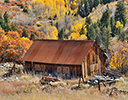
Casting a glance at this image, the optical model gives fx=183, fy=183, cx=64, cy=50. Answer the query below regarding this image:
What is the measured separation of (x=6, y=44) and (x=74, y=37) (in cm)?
6513

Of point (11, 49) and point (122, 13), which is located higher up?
point (122, 13)

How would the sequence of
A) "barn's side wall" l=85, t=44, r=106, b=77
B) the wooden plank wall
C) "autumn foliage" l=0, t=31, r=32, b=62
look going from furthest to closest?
"autumn foliage" l=0, t=31, r=32, b=62 < "barn's side wall" l=85, t=44, r=106, b=77 < the wooden plank wall

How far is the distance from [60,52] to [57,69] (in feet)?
9.31

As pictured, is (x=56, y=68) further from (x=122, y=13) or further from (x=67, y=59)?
(x=122, y=13)

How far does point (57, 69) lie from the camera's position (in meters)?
25.2

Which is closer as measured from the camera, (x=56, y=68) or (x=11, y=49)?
(x=56, y=68)

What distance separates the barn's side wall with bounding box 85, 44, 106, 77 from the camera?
2509cm

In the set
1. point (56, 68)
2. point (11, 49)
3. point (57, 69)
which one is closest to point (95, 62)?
point (57, 69)

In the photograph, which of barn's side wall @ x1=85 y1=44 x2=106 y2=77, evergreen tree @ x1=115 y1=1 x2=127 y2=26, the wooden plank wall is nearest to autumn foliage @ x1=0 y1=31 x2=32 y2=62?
the wooden plank wall

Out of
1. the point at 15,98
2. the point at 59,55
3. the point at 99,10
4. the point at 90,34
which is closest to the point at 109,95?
the point at 15,98

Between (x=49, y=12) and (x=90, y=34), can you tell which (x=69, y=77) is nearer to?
(x=90, y=34)

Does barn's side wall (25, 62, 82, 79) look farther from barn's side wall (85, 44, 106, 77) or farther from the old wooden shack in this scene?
barn's side wall (85, 44, 106, 77)

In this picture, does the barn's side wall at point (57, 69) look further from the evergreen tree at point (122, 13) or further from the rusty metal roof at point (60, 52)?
the evergreen tree at point (122, 13)

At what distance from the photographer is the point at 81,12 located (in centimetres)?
15688
